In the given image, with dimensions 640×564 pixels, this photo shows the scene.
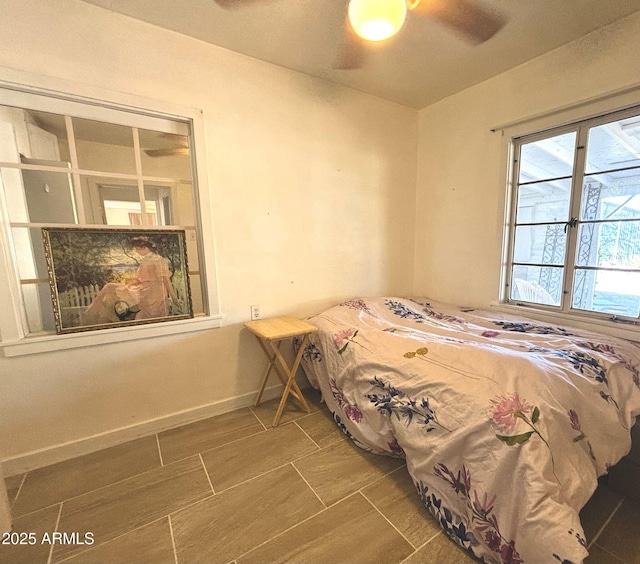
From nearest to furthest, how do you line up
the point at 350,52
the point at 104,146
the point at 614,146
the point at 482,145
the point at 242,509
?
the point at 242,509 < the point at 104,146 < the point at 614,146 < the point at 350,52 < the point at 482,145

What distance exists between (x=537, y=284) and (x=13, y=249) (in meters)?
3.44

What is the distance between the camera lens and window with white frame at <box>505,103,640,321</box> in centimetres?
184

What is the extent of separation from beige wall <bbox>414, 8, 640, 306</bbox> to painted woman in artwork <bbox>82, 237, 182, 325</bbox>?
2.37 metres

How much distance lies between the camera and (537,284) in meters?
2.29

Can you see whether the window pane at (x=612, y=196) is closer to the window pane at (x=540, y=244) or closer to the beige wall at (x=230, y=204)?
the window pane at (x=540, y=244)

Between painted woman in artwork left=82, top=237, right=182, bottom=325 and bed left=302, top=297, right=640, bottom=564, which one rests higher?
painted woman in artwork left=82, top=237, right=182, bottom=325

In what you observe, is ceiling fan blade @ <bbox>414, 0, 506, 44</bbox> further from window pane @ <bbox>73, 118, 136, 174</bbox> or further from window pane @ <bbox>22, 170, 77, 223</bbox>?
window pane @ <bbox>22, 170, 77, 223</bbox>

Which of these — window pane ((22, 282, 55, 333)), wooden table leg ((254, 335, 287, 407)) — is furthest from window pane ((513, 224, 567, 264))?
window pane ((22, 282, 55, 333))

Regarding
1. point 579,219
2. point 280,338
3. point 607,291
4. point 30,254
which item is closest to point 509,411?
point 280,338

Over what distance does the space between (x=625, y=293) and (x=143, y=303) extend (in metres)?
3.10

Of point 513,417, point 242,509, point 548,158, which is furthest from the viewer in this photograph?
point 548,158

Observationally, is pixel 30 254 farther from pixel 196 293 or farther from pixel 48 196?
pixel 196 293

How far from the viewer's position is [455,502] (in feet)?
4.04

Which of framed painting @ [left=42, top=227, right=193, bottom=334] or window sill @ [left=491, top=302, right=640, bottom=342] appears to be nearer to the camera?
framed painting @ [left=42, top=227, right=193, bottom=334]
